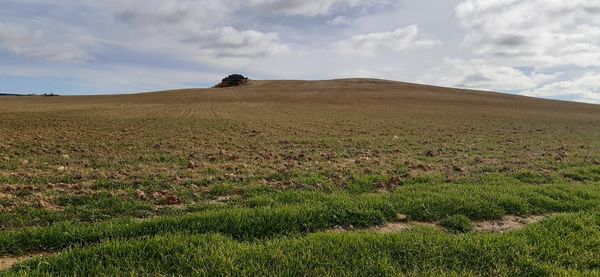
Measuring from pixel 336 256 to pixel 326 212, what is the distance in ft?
6.25

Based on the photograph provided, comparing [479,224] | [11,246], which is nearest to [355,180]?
[479,224]

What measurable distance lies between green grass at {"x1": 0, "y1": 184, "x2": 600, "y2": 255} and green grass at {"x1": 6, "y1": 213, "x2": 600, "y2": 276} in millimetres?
593

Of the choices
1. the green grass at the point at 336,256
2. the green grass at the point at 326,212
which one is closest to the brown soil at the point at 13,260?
the green grass at the point at 326,212

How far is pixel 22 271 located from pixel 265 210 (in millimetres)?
3270

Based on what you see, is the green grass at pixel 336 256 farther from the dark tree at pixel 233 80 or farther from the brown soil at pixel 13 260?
the dark tree at pixel 233 80

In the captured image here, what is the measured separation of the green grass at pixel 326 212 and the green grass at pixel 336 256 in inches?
23.4

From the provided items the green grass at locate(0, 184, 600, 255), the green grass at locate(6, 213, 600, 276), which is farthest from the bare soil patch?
the green grass at locate(6, 213, 600, 276)

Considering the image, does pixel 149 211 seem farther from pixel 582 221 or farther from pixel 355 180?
pixel 582 221

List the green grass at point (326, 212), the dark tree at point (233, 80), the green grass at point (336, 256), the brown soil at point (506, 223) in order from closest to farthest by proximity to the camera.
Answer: the green grass at point (336, 256)
the green grass at point (326, 212)
the brown soil at point (506, 223)
the dark tree at point (233, 80)

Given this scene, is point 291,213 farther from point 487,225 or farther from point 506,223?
point 506,223

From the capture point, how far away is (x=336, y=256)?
5254 mm

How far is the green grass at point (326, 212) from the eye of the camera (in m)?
5.96

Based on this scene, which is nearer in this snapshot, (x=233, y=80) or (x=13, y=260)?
(x=13, y=260)

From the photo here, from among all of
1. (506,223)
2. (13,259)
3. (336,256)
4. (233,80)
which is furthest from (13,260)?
(233,80)
